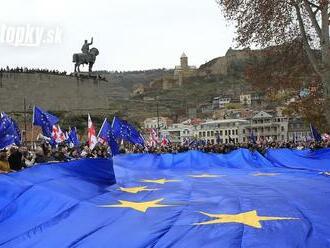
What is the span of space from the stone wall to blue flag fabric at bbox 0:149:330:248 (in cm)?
7311

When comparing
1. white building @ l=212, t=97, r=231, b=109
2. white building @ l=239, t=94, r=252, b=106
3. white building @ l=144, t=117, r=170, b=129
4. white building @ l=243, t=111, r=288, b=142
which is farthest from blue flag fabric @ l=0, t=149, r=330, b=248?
white building @ l=212, t=97, r=231, b=109

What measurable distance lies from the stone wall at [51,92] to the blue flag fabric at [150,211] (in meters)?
73.1

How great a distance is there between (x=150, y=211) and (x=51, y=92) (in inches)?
3193

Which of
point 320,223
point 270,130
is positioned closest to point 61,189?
point 320,223

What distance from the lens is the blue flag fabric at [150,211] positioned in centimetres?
741

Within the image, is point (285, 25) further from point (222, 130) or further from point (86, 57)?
point (222, 130)

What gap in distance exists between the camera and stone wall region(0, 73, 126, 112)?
8412cm

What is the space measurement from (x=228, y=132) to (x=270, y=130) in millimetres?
10161

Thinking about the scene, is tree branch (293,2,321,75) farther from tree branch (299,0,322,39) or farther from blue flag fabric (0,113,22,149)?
blue flag fabric (0,113,22,149)

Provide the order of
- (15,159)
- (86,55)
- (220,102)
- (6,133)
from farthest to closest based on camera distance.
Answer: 1. (220,102)
2. (86,55)
3. (6,133)
4. (15,159)

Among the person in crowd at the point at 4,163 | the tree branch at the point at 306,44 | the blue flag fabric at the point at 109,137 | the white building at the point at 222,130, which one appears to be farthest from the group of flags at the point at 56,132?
the white building at the point at 222,130

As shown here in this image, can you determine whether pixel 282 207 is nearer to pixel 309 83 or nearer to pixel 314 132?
pixel 309 83

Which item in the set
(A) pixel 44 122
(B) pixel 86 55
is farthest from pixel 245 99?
(A) pixel 44 122

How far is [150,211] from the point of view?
31.3ft
